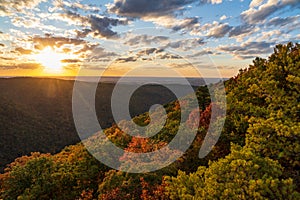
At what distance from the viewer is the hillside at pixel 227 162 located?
11.2 meters

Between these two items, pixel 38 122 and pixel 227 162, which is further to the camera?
pixel 38 122

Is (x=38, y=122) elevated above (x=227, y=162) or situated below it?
below

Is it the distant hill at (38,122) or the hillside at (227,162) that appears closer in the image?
the hillside at (227,162)

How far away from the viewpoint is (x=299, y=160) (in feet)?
42.9

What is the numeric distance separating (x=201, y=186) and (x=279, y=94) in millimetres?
6565

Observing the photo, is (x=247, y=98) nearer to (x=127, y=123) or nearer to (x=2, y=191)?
(x=127, y=123)

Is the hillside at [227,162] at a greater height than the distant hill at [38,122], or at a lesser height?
greater

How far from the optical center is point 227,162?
11.9m

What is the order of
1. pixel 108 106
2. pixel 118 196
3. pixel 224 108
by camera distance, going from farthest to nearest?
pixel 108 106 < pixel 224 108 < pixel 118 196

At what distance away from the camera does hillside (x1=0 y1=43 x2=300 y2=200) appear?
11203 mm

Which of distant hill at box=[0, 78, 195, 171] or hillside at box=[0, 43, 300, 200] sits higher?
hillside at box=[0, 43, 300, 200]

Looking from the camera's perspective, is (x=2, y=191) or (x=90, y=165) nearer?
(x=2, y=191)

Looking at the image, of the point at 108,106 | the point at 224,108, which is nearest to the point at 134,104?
the point at 108,106

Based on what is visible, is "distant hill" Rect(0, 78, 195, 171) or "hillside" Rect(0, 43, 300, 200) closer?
"hillside" Rect(0, 43, 300, 200)
